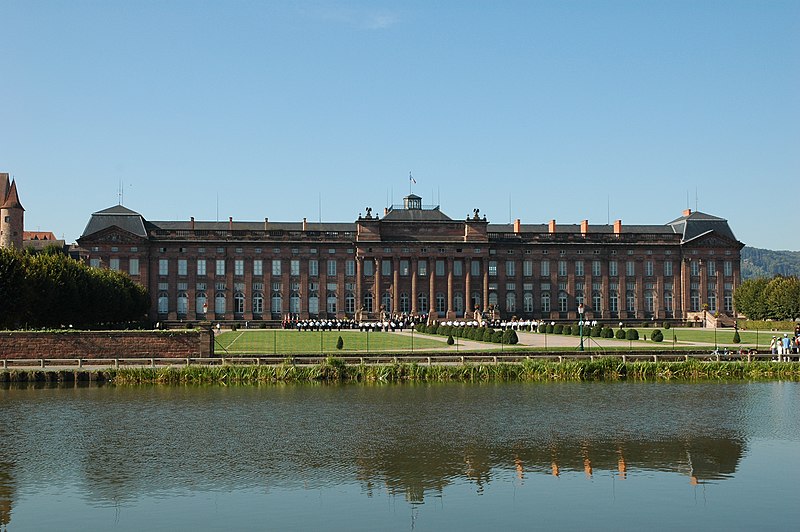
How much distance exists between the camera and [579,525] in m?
16.4

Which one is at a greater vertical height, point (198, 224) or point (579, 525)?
point (198, 224)

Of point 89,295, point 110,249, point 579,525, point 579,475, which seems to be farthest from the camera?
point 110,249

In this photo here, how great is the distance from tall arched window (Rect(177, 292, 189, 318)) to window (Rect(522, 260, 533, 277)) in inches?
1385

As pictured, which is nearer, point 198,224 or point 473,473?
point 473,473

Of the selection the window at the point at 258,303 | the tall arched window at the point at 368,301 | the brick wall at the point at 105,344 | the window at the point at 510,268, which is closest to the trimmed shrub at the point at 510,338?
the brick wall at the point at 105,344

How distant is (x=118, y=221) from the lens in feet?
318

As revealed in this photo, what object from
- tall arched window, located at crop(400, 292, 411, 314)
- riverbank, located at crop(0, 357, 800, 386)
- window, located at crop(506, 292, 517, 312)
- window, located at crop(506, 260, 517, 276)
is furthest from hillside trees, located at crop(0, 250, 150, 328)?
window, located at crop(506, 260, 517, 276)

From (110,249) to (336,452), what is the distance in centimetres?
7779

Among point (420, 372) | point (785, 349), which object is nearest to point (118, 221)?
point (420, 372)

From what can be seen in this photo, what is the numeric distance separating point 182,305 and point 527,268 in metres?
36.1

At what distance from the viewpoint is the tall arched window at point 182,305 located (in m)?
96.9

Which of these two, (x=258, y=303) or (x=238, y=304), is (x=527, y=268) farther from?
(x=238, y=304)

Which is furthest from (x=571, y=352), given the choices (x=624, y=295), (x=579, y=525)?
(x=624, y=295)

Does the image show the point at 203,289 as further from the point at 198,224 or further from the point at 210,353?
the point at 210,353
